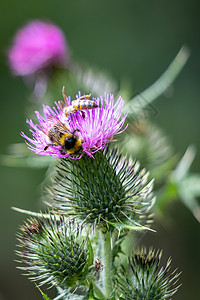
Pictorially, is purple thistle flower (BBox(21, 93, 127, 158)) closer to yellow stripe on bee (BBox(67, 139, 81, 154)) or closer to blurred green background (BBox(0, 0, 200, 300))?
yellow stripe on bee (BBox(67, 139, 81, 154))

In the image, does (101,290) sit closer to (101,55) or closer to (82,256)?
(82,256)

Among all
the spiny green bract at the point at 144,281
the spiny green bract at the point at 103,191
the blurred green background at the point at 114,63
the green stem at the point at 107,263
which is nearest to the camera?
the spiny green bract at the point at 144,281

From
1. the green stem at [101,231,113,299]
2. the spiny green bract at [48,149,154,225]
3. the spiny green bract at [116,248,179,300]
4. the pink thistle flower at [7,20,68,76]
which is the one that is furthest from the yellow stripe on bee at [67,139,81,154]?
the pink thistle flower at [7,20,68,76]

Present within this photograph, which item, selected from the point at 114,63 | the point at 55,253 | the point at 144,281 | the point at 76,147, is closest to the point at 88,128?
the point at 76,147

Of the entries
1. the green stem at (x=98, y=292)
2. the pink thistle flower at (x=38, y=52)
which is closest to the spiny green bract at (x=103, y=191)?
the green stem at (x=98, y=292)

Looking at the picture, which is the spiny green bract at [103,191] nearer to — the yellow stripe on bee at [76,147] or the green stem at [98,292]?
the yellow stripe on bee at [76,147]

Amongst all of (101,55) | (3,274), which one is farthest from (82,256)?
(101,55)
